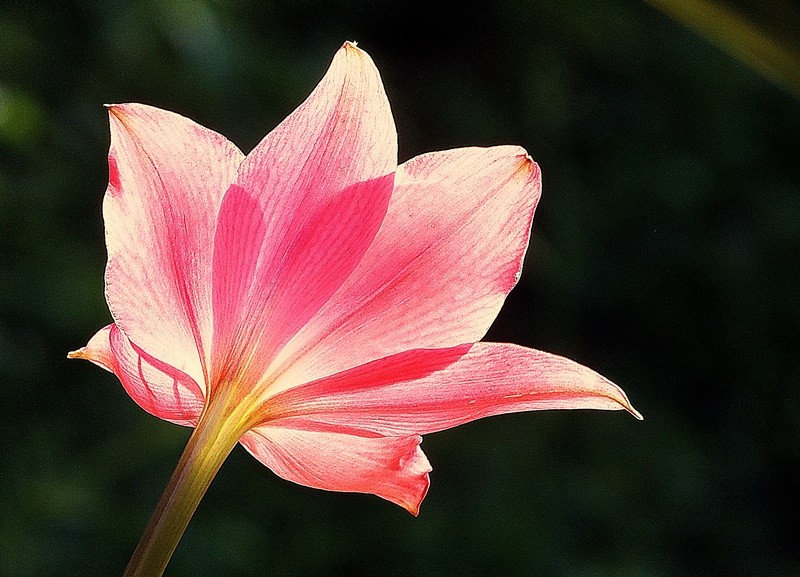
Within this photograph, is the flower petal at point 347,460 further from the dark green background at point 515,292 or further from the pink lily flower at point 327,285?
the dark green background at point 515,292

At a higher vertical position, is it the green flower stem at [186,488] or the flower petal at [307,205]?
the flower petal at [307,205]

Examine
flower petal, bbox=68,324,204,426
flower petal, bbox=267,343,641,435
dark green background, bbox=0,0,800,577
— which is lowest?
dark green background, bbox=0,0,800,577

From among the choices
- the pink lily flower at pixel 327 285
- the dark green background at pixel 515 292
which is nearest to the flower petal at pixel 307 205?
the pink lily flower at pixel 327 285

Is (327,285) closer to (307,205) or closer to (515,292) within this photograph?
(307,205)

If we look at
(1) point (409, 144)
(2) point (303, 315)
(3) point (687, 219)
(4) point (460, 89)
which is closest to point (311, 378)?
(2) point (303, 315)

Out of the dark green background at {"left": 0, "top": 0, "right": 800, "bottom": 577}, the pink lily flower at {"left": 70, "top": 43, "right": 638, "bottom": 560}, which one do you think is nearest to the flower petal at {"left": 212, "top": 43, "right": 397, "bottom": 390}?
the pink lily flower at {"left": 70, "top": 43, "right": 638, "bottom": 560}

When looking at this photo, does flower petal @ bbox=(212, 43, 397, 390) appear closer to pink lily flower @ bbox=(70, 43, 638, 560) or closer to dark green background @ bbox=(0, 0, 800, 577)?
pink lily flower @ bbox=(70, 43, 638, 560)

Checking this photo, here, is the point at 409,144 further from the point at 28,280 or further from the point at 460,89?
the point at 28,280

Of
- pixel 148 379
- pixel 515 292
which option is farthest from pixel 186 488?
pixel 515 292
